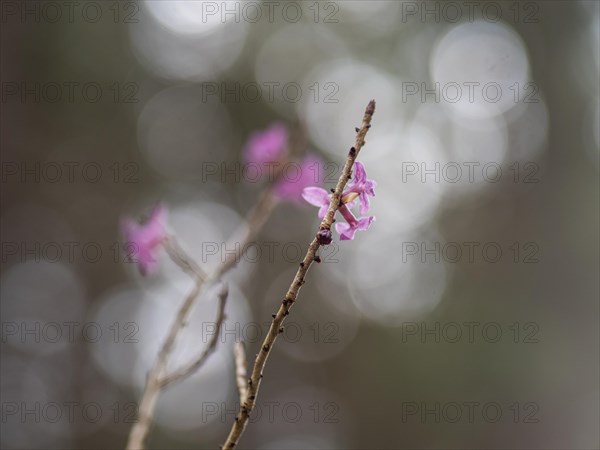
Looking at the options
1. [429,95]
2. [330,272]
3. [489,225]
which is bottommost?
[330,272]

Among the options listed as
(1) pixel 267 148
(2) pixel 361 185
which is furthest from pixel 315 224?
(2) pixel 361 185

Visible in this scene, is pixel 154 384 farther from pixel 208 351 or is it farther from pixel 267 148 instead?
pixel 267 148

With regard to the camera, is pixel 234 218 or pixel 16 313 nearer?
pixel 16 313

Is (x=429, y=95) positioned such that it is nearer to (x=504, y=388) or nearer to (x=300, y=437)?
(x=504, y=388)

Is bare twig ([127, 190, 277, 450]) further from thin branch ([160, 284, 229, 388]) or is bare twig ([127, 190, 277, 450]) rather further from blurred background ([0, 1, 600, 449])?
blurred background ([0, 1, 600, 449])

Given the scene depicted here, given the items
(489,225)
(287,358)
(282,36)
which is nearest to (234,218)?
(287,358)

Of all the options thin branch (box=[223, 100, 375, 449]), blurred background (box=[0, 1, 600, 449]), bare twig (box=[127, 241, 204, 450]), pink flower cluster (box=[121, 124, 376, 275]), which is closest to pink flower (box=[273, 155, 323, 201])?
pink flower cluster (box=[121, 124, 376, 275])
